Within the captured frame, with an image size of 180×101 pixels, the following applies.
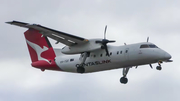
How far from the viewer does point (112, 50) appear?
28812 millimetres

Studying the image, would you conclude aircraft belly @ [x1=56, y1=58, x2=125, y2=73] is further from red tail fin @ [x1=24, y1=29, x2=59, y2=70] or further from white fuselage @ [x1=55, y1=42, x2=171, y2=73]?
red tail fin @ [x1=24, y1=29, x2=59, y2=70]

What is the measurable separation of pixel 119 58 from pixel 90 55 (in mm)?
2408

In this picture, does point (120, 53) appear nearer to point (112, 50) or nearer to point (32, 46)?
point (112, 50)

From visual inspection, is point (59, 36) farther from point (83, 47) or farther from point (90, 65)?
point (90, 65)

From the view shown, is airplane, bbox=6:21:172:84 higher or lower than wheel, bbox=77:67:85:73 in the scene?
higher

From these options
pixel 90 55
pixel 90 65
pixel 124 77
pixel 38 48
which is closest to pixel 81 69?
pixel 90 65

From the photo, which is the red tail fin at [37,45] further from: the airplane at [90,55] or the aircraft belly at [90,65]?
the aircraft belly at [90,65]

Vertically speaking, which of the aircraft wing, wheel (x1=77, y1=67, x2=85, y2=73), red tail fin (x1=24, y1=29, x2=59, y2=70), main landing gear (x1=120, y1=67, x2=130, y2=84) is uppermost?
the aircraft wing

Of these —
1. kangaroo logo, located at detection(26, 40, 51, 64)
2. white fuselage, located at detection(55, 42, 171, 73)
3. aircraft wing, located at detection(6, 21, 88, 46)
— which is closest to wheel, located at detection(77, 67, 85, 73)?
white fuselage, located at detection(55, 42, 171, 73)

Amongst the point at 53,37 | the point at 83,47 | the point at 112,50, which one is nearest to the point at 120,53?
the point at 112,50

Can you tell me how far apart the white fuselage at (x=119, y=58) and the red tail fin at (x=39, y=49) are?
→ 77.3 inches

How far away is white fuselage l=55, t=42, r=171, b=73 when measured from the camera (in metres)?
27.3

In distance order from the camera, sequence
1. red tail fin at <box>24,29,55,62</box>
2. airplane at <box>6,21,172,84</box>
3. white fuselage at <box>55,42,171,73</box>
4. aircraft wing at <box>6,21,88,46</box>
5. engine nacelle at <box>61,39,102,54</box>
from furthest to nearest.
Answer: red tail fin at <box>24,29,55,62</box>, engine nacelle at <box>61,39,102,54</box>, aircraft wing at <box>6,21,88,46</box>, airplane at <box>6,21,172,84</box>, white fuselage at <box>55,42,171,73</box>

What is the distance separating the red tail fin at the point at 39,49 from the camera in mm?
31938
